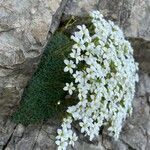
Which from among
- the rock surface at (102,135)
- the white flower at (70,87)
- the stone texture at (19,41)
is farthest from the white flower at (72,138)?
the stone texture at (19,41)

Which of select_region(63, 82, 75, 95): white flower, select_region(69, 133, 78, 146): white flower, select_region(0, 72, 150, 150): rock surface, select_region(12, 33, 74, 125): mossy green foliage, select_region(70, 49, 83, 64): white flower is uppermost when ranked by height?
select_region(70, 49, 83, 64): white flower

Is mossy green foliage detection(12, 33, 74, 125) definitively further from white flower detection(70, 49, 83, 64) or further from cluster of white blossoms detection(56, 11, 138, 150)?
white flower detection(70, 49, 83, 64)

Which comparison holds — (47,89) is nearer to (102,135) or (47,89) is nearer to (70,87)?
(70,87)

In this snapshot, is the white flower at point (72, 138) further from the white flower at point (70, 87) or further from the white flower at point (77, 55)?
the white flower at point (77, 55)

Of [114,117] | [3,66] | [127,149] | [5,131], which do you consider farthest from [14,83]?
[127,149]

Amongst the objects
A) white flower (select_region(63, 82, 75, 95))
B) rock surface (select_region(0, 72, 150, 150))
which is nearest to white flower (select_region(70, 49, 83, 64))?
white flower (select_region(63, 82, 75, 95))
